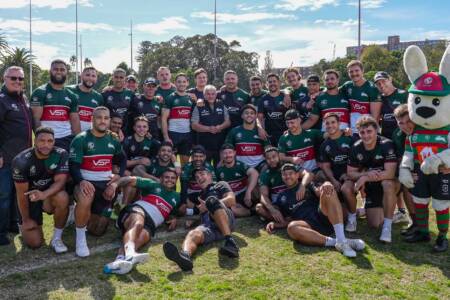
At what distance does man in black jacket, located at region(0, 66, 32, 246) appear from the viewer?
5910mm

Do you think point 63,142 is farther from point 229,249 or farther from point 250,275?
point 250,275

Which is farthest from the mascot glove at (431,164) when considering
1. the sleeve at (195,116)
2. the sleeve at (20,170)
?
the sleeve at (20,170)

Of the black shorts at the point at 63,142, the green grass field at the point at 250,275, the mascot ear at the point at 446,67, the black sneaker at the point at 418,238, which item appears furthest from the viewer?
the black shorts at the point at 63,142

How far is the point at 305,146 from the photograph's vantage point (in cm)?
708

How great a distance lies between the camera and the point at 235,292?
13.9 feet

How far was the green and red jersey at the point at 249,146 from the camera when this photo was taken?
25.2ft

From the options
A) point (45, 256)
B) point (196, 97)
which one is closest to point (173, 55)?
point (196, 97)

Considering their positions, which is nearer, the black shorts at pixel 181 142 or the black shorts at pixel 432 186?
the black shorts at pixel 432 186

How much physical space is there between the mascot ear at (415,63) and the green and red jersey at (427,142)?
Result: 0.74 metres

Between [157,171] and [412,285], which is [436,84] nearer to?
[412,285]

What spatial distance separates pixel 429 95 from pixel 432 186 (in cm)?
122

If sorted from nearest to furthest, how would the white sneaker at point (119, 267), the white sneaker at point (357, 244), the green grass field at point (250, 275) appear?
the green grass field at point (250, 275) → the white sneaker at point (119, 267) → the white sneaker at point (357, 244)

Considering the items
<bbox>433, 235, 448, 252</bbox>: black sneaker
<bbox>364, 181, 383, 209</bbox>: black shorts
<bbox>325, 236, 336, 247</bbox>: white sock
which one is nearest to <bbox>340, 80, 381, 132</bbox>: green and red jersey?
<bbox>364, 181, 383, 209</bbox>: black shorts

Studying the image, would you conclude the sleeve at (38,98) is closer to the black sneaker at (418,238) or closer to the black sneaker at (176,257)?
the black sneaker at (176,257)
